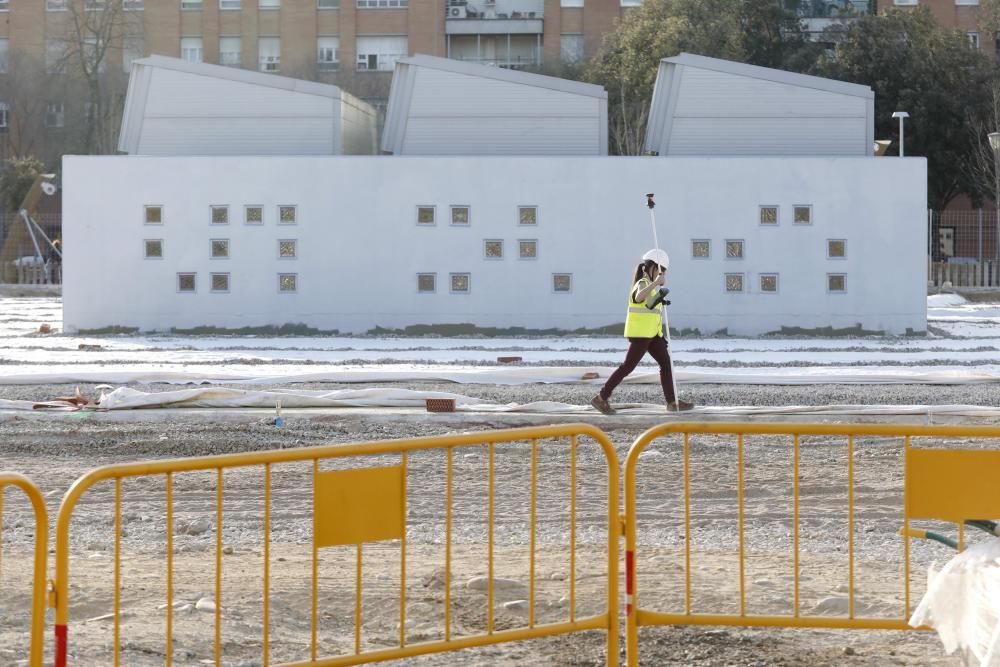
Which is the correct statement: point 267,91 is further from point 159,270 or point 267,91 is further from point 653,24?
point 653,24

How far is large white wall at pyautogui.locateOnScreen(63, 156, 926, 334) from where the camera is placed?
28.3 metres

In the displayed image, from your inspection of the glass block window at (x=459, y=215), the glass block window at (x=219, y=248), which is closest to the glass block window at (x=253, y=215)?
the glass block window at (x=219, y=248)

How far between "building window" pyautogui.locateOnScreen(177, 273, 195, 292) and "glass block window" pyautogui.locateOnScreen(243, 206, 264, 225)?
1587 millimetres

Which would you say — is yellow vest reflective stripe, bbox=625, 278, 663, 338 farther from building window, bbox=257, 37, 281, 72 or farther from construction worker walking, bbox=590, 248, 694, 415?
building window, bbox=257, 37, 281, 72

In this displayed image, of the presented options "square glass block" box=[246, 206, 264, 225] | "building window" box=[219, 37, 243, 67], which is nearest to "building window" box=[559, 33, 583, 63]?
"building window" box=[219, 37, 243, 67]

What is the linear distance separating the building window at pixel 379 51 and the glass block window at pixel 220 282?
34024 millimetres

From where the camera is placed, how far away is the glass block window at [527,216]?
93.6 feet

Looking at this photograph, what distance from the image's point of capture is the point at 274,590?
307 inches

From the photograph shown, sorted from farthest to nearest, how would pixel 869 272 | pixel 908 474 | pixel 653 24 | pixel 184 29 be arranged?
pixel 184 29 → pixel 653 24 → pixel 869 272 → pixel 908 474

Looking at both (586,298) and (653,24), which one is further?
(653,24)

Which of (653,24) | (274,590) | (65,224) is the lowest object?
(274,590)

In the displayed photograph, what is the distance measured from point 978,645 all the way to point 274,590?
3757 mm

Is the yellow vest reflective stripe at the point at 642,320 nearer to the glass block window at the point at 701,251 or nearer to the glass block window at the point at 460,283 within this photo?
the glass block window at the point at 701,251

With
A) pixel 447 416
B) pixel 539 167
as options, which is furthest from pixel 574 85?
pixel 447 416
